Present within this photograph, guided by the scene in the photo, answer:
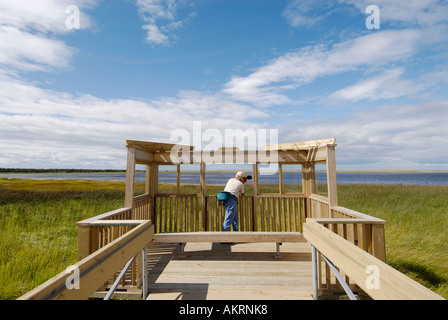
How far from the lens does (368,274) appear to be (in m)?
1.44

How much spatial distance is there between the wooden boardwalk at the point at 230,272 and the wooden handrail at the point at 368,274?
143cm

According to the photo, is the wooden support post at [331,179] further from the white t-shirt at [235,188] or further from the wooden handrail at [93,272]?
the wooden handrail at [93,272]

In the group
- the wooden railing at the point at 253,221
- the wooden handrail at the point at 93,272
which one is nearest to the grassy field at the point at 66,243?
the wooden railing at the point at 253,221

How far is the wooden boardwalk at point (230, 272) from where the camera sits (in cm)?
317

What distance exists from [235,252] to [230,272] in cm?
104

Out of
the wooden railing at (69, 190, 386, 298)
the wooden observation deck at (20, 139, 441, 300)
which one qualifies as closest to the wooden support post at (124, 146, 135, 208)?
the wooden observation deck at (20, 139, 441, 300)

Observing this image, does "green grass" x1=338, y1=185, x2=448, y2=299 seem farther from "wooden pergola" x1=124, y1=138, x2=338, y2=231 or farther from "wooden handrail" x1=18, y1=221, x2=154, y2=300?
"wooden handrail" x1=18, y1=221, x2=154, y2=300

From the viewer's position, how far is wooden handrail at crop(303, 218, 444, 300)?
3.76ft

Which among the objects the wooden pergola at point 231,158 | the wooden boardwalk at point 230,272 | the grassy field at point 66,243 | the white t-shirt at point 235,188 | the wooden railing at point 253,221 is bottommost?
the grassy field at point 66,243

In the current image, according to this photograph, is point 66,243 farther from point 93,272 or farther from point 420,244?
point 420,244

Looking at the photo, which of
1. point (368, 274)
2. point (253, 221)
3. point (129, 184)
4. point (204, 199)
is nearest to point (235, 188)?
point (204, 199)
